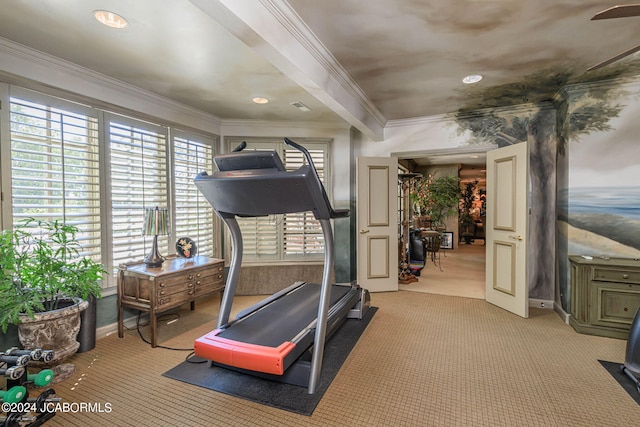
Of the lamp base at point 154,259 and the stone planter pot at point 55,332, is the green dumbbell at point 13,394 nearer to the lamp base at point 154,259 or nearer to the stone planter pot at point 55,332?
the stone planter pot at point 55,332

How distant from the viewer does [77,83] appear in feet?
9.37

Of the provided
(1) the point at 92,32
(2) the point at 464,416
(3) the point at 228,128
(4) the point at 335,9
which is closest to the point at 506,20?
(4) the point at 335,9

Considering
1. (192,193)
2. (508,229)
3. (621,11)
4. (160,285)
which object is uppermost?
(621,11)

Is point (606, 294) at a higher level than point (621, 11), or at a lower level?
lower

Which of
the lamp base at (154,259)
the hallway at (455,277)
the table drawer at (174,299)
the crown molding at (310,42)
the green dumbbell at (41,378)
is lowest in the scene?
the hallway at (455,277)

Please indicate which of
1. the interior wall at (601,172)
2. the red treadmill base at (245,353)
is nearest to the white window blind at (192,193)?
the red treadmill base at (245,353)

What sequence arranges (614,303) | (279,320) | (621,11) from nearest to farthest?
(621,11)
(279,320)
(614,303)

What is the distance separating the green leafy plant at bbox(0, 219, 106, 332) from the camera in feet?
6.79

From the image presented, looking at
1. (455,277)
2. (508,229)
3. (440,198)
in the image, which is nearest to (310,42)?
(508,229)

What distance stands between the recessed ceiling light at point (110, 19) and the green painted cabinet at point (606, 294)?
4493 millimetres

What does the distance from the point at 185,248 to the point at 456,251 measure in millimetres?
7577

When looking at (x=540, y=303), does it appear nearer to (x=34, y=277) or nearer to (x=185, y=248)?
(x=185, y=248)

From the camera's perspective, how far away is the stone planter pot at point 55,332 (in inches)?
87.4

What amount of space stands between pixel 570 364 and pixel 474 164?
24.6ft
